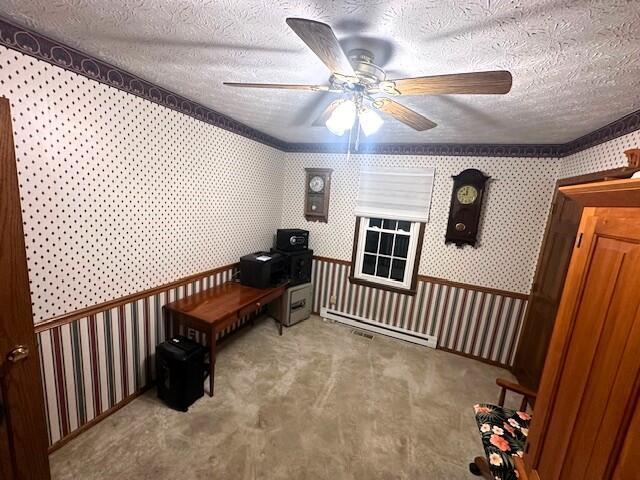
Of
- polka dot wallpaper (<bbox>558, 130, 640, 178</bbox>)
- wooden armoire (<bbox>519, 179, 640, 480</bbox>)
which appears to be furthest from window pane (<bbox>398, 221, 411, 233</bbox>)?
wooden armoire (<bbox>519, 179, 640, 480</bbox>)

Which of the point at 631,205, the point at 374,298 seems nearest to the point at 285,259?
the point at 374,298

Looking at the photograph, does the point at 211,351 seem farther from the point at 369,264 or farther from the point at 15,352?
the point at 369,264

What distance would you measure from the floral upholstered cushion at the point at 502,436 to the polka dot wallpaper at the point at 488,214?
62.2 inches

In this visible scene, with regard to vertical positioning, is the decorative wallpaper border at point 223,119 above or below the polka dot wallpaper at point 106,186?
above

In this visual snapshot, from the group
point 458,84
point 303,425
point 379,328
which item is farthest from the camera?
point 379,328

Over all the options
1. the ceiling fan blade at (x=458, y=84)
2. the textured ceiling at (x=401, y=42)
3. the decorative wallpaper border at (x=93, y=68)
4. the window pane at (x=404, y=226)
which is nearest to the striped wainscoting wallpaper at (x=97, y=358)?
the decorative wallpaper border at (x=93, y=68)

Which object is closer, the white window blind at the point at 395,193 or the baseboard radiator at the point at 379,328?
the white window blind at the point at 395,193

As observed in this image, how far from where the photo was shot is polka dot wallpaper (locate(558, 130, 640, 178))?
1794mm

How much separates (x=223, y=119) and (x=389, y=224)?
2.19 m

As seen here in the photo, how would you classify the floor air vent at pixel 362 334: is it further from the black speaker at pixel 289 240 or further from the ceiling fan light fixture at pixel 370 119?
the ceiling fan light fixture at pixel 370 119

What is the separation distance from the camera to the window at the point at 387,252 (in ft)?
10.9

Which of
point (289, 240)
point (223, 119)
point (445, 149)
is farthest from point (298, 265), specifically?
point (445, 149)

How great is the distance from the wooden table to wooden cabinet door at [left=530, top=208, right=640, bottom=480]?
6.70 feet

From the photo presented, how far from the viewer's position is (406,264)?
3375 mm
